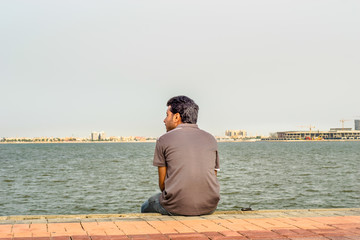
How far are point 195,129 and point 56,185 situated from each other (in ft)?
76.9

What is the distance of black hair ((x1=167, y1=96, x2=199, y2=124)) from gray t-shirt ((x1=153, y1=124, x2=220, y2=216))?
94 millimetres

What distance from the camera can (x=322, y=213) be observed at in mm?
6625

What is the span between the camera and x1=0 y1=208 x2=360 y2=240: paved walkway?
16.7ft

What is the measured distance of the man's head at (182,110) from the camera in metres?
5.93

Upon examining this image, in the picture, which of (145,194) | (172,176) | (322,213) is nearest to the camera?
(172,176)

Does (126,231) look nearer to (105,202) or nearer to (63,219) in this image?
(63,219)

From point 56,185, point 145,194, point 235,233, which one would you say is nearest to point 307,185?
point 145,194

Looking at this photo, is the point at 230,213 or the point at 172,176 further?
the point at 230,213

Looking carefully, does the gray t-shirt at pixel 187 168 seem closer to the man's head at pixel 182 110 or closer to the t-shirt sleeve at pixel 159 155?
the t-shirt sleeve at pixel 159 155

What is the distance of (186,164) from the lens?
5.73 m

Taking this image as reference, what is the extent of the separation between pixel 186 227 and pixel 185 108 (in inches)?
55.2

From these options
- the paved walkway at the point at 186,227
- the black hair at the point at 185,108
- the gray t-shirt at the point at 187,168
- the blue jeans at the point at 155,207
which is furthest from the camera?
the blue jeans at the point at 155,207

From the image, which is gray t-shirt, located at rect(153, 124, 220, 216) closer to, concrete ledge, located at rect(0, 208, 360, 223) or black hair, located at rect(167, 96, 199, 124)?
black hair, located at rect(167, 96, 199, 124)

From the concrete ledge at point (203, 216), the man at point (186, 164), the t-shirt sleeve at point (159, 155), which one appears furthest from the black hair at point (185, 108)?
the concrete ledge at point (203, 216)
